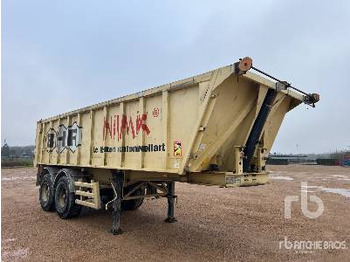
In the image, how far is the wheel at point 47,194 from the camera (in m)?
9.20

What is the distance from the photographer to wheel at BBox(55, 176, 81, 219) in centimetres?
809

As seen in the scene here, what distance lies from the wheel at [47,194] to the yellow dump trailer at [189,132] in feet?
4.68

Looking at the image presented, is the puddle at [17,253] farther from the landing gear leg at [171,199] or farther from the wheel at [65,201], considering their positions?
the landing gear leg at [171,199]

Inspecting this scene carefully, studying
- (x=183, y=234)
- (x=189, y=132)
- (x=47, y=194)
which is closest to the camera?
(x=189, y=132)

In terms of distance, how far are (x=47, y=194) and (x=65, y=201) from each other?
1632mm

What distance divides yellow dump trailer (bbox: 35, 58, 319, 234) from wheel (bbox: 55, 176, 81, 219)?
0.07 meters

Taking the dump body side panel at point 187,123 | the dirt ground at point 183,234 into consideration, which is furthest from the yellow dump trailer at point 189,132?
the dirt ground at point 183,234

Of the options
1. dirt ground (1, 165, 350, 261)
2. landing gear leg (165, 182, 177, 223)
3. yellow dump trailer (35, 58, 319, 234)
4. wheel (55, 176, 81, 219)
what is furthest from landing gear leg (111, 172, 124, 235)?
wheel (55, 176, 81, 219)

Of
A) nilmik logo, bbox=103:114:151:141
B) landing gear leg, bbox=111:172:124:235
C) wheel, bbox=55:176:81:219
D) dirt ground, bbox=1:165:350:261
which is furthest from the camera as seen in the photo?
wheel, bbox=55:176:81:219

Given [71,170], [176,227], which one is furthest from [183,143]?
[71,170]

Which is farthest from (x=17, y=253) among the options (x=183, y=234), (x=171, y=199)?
(x=171, y=199)

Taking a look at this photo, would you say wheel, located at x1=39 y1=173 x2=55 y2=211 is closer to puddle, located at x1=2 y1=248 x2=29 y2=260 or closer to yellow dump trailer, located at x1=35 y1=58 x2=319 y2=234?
yellow dump trailer, located at x1=35 y1=58 x2=319 y2=234

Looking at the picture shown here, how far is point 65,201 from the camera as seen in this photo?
841 cm

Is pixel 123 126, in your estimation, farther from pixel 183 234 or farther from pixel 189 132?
pixel 183 234
